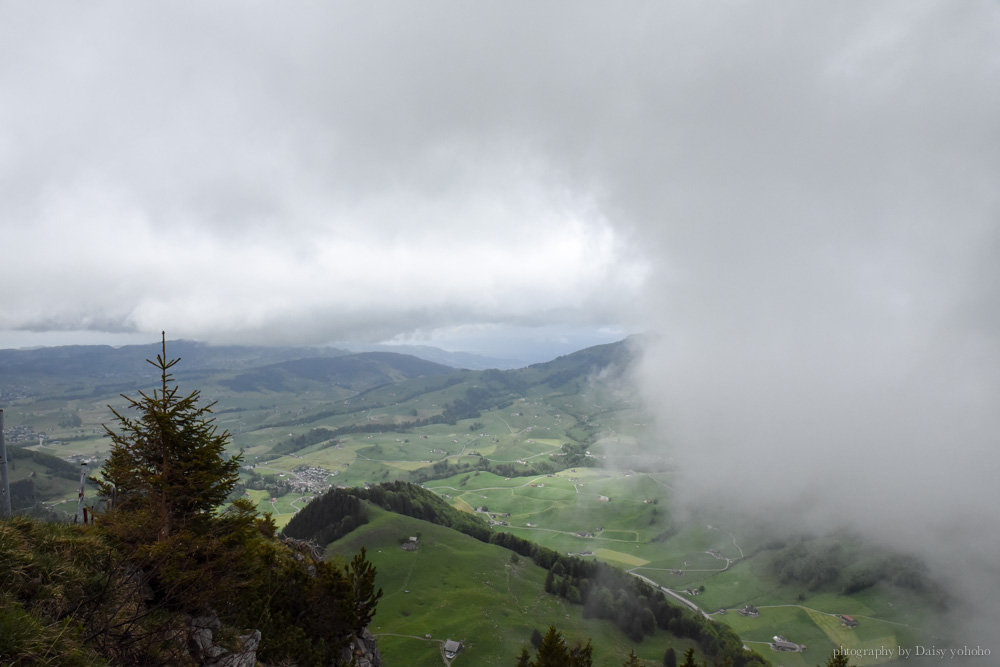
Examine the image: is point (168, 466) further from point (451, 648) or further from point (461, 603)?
point (461, 603)

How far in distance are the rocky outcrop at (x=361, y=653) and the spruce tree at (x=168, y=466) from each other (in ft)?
46.3

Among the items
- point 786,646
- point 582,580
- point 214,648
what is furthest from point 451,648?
point 786,646

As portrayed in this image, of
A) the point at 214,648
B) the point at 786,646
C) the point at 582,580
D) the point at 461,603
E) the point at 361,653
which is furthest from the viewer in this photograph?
the point at 582,580

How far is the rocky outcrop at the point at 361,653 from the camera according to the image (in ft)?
95.6

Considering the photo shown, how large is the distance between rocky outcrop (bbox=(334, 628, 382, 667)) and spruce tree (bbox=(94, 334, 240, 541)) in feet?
46.3

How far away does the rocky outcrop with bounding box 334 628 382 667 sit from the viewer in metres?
29.1

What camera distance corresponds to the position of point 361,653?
102 feet

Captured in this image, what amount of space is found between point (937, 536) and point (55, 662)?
26529cm

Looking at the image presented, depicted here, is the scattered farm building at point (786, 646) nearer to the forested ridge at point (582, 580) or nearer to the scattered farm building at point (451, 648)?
the forested ridge at point (582, 580)

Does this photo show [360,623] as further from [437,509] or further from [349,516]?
[437,509]

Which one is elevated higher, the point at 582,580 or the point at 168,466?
the point at 168,466

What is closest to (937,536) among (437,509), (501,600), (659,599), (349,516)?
(659,599)

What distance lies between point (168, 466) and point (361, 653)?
2078 centimetres

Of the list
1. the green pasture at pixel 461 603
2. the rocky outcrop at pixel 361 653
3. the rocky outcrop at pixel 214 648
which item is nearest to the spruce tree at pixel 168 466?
the rocky outcrop at pixel 214 648
